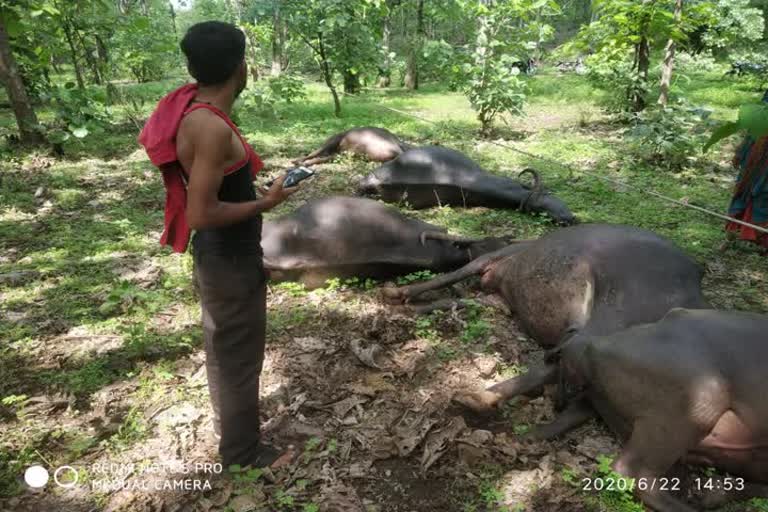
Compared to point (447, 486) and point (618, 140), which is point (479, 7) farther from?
point (447, 486)

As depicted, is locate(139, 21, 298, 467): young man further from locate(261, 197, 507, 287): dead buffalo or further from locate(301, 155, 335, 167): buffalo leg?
locate(301, 155, 335, 167): buffalo leg

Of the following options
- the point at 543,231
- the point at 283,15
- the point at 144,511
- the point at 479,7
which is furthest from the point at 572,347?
the point at 283,15

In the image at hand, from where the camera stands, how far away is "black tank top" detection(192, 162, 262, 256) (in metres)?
2.04

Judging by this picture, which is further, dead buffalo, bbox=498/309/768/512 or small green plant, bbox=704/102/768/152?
dead buffalo, bbox=498/309/768/512

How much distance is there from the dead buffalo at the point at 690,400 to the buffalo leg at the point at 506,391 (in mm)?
436

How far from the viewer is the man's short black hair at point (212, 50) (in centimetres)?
188

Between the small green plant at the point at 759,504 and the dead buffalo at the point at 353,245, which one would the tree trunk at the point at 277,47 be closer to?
the dead buffalo at the point at 353,245

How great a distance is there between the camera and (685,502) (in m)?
2.28

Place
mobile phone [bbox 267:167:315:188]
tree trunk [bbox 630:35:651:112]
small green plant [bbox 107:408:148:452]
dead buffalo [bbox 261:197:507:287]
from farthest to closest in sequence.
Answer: tree trunk [bbox 630:35:651:112], dead buffalo [bbox 261:197:507:287], small green plant [bbox 107:408:148:452], mobile phone [bbox 267:167:315:188]

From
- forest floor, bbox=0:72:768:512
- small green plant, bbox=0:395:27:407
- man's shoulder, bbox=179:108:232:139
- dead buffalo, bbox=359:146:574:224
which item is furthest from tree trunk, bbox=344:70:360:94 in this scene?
man's shoulder, bbox=179:108:232:139

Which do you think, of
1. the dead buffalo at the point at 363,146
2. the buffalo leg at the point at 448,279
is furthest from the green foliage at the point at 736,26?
the buffalo leg at the point at 448,279

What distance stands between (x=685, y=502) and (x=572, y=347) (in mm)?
831

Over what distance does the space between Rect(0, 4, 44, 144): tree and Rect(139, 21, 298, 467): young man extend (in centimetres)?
622

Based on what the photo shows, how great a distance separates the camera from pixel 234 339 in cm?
226
